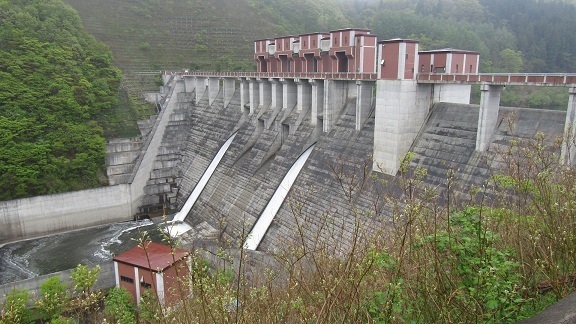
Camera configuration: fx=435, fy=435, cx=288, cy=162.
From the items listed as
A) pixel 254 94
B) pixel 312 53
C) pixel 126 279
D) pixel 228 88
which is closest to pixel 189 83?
pixel 228 88

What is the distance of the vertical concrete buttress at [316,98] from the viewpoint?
2306 cm

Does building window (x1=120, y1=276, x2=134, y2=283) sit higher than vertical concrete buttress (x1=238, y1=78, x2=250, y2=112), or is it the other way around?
vertical concrete buttress (x1=238, y1=78, x2=250, y2=112)

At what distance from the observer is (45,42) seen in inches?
1256

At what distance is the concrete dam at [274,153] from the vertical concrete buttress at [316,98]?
0.08m

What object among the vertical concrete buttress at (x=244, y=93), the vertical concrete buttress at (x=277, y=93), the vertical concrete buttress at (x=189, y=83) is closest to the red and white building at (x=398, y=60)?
the vertical concrete buttress at (x=277, y=93)

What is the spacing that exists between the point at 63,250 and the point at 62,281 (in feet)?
22.3

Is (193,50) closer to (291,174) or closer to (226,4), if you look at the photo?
(226,4)

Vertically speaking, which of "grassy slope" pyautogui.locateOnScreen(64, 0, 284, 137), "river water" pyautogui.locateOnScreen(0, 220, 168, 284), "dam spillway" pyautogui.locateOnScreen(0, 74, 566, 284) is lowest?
"river water" pyautogui.locateOnScreen(0, 220, 168, 284)

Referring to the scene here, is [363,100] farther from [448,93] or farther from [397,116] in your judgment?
[448,93]

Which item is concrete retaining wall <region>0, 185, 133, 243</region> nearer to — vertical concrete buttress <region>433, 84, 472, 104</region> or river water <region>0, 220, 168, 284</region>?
river water <region>0, 220, 168, 284</region>

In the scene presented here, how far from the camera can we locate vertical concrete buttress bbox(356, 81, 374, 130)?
2033cm

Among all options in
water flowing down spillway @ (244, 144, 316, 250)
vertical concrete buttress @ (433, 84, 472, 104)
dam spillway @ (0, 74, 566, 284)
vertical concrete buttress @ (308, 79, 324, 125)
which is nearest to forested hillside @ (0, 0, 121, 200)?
dam spillway @ (0, 74, 566, 284)

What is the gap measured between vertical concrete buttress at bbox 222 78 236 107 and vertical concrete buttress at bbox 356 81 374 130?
14.4 metres

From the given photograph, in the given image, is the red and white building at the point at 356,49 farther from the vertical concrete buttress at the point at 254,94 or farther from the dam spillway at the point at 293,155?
the vertical concrete buttress at the point at 254,94
